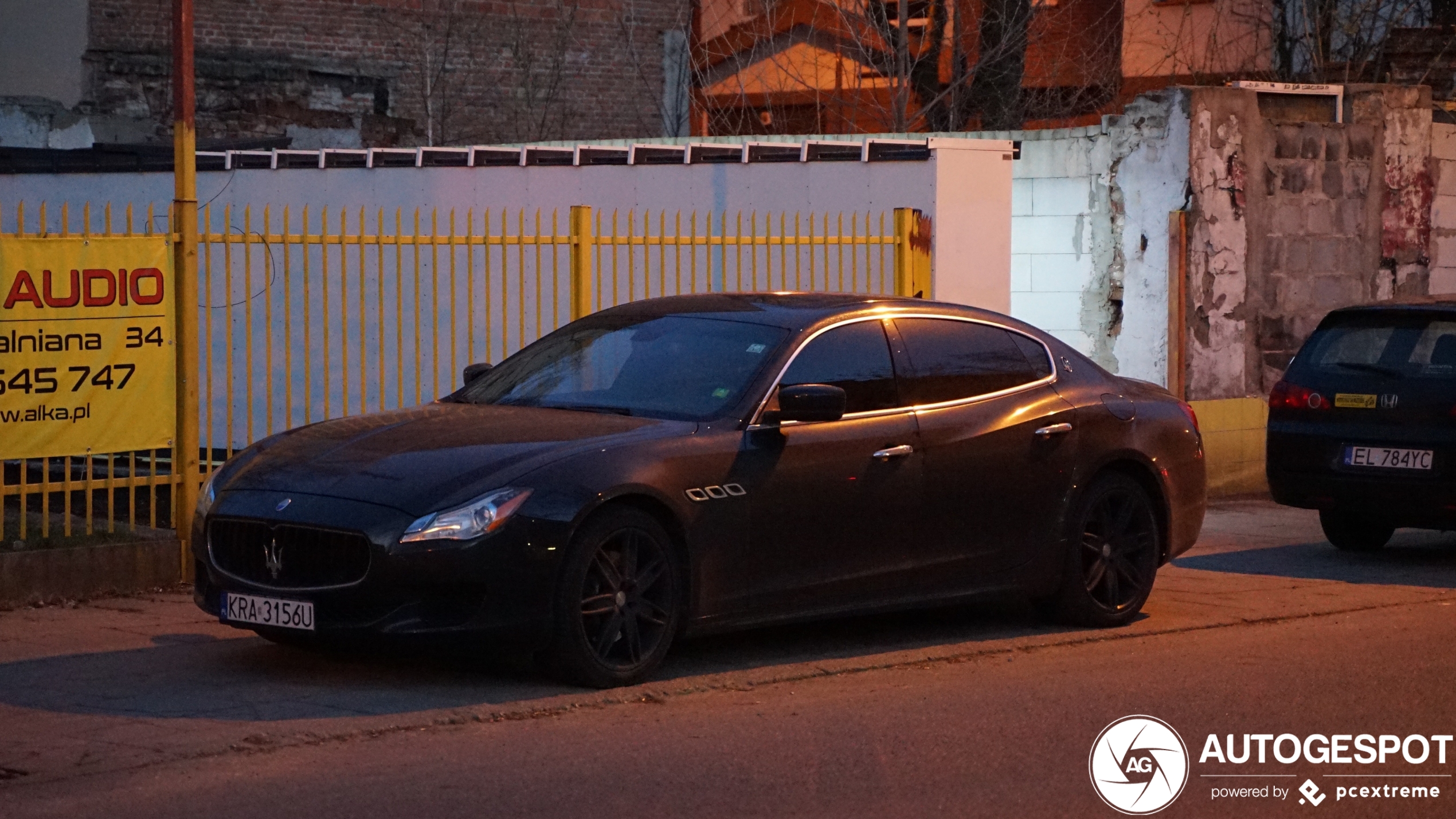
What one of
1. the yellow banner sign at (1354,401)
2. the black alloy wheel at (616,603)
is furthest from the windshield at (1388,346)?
the black alloy wheel at (616,603)

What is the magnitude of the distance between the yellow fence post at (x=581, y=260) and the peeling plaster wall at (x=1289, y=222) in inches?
234

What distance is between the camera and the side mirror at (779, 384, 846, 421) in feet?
A: 24.8

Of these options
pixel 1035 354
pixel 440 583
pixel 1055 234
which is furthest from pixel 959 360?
pixel 1055 234

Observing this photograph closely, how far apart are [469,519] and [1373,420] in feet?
21.8

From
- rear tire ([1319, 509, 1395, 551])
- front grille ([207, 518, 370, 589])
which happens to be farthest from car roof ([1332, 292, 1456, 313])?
front grille ([207, 518, 370, 589])

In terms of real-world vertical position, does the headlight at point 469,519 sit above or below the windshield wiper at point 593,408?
below

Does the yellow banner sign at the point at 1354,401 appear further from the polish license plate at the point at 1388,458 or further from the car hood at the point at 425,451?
the car hood at the point at 425,451

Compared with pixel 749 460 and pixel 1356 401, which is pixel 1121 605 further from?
pixel 1356 401

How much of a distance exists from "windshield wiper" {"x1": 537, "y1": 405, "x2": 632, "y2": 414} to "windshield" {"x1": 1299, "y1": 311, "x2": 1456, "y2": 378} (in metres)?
5.70

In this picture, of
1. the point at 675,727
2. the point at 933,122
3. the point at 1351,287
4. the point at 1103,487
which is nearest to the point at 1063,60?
the point at 933,122

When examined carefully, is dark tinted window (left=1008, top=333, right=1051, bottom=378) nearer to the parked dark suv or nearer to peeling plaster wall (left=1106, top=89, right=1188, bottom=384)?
the parked dark suv

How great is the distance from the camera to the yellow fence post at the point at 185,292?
9703mm

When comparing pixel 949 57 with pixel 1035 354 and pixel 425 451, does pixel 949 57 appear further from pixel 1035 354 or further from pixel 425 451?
pixel 425 451

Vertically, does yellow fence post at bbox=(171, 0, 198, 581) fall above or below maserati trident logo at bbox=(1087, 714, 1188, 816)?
above
